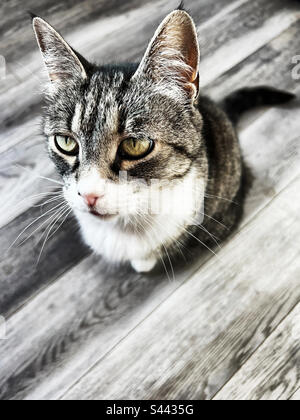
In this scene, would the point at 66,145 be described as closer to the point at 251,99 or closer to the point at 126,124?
the point at 126,124

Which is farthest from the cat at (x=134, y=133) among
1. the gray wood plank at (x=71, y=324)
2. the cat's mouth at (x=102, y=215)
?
the gray wood plank at (x=71, y=324)

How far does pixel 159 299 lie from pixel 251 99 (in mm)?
789

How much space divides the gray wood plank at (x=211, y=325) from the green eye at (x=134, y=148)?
500mm

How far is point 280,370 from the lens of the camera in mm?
1062

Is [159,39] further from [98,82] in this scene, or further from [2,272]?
[2,272]

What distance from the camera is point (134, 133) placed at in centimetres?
84

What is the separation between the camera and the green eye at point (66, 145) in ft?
2.96

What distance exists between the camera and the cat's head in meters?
0.83

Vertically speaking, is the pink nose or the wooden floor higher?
the pink nose

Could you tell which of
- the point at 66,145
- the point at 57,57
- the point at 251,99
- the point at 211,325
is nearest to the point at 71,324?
the point at 211,325

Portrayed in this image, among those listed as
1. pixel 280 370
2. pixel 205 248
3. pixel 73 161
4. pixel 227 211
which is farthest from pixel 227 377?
pixel 73 161

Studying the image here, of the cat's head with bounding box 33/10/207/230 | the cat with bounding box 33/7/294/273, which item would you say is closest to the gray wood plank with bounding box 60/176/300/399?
the cat with bounding box 33/7/294/273

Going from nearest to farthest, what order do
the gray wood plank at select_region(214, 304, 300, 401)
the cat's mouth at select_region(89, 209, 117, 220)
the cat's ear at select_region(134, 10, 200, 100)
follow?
the cat's ear at select_region(134, 10, 200, 100) < the cat's mouth at select_region(89, 209, 117, 220) < the gray wood plank at select_region(214, 304, 300, 401)

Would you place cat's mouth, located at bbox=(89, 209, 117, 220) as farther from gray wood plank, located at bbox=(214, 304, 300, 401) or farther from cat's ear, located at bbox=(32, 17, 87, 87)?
gray wood plank, located at bbox=(214, 304, 300, 401)
